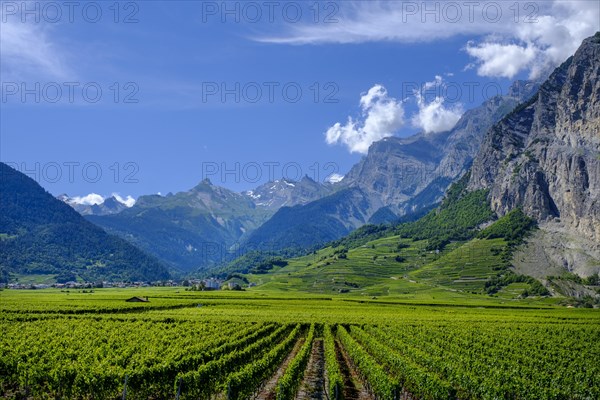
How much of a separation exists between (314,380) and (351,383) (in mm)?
3699

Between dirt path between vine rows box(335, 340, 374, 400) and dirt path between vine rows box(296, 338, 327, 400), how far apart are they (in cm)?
220

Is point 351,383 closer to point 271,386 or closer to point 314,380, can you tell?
point 314,380

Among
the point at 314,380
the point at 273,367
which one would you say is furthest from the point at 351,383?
the point at 273,367

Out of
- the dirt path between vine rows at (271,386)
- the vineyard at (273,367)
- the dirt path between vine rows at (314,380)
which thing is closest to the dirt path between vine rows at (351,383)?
the vineyard at (273,367)

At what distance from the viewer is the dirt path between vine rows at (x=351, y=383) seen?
4016cm

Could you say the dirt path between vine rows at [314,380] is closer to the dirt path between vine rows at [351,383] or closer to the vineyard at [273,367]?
the vineyard at [273,367]

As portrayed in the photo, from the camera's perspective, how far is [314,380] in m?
44.3

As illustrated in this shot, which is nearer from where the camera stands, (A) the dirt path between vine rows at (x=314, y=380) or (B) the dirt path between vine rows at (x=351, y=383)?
(A) the dirt path between vine rows at (x=314, y=380)

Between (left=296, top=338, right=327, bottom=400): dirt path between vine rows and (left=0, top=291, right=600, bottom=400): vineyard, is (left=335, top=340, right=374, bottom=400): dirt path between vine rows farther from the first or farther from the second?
(left=296, top=338, right=327, bottom=400): dirt path between vine rows

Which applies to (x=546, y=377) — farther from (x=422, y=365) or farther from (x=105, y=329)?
(x=105, y=329)

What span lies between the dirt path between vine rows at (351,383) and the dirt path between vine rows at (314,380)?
86.5 inches

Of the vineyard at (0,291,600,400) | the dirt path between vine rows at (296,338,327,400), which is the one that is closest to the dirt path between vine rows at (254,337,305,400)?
the vineyard at (0,291,600,400)

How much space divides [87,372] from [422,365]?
31.4m

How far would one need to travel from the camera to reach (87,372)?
1328 inches
